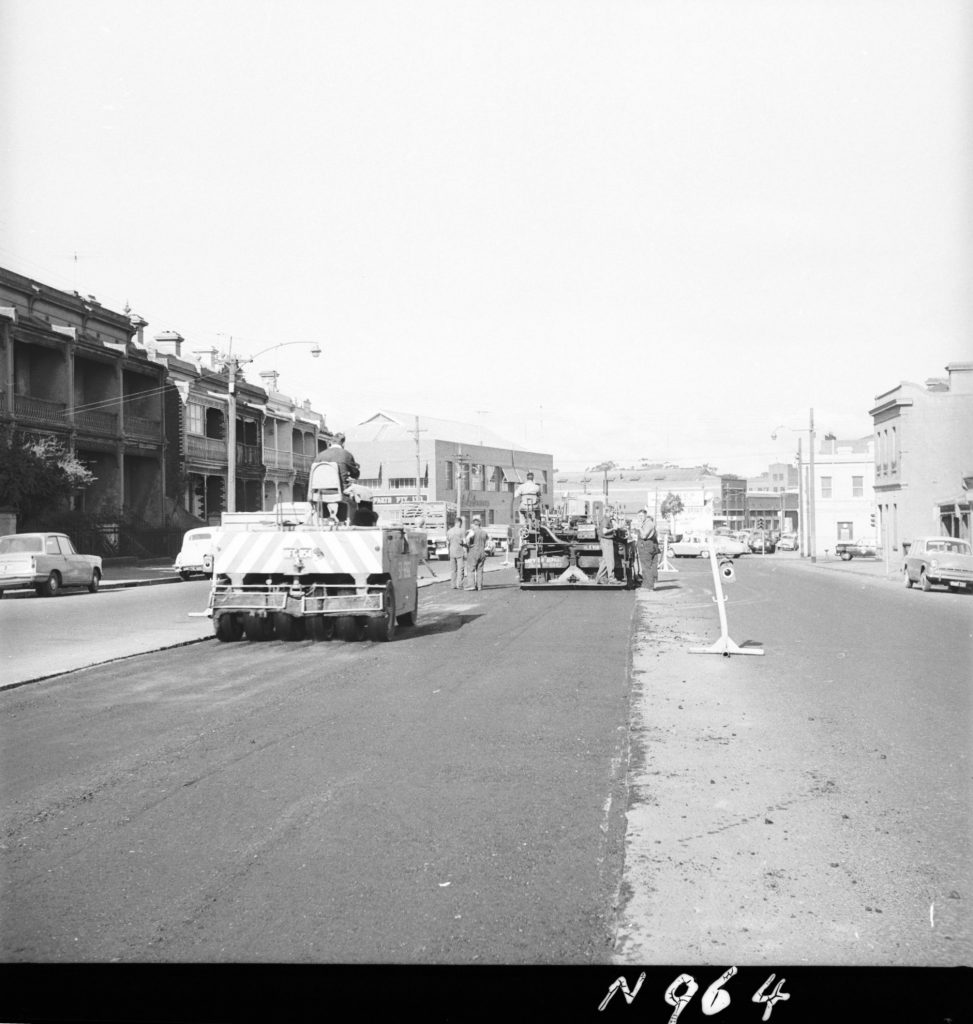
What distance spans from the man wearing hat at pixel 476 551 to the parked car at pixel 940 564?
11965 millimetres

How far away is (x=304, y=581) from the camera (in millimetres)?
14836

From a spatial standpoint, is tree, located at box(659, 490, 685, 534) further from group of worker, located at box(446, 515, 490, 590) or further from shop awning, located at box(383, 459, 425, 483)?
shop awning, located at box(383, 459, 425, 483)

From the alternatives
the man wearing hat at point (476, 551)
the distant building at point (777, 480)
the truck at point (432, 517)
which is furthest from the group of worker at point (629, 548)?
the distant building at point (777, 480)

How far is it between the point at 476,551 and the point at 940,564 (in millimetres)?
12327

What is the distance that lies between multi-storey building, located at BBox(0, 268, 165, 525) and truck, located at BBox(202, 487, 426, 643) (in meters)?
23.2

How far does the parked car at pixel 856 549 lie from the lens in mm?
59156

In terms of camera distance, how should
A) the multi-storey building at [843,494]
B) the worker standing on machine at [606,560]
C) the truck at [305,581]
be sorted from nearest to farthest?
1. the truck at [305,581]
2. the worker standing on machine at [606,560]
3. the multi-storey building at [843,494]

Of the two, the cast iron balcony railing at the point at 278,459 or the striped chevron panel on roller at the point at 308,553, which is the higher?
the cast iron balcony railing at the point at 278,459

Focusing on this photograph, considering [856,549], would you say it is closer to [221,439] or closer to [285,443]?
[285,443]

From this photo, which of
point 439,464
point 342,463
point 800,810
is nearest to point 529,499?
point 342,463

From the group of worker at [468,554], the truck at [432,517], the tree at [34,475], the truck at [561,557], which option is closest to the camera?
the truck at [561,557]

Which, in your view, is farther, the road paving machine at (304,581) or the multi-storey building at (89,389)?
the multi-storey building at (89,389)

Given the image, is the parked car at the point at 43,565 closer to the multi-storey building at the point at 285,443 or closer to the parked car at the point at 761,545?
the multi-storey building at the point at 285,443

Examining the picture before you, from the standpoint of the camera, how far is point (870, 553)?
64875 millimetres
